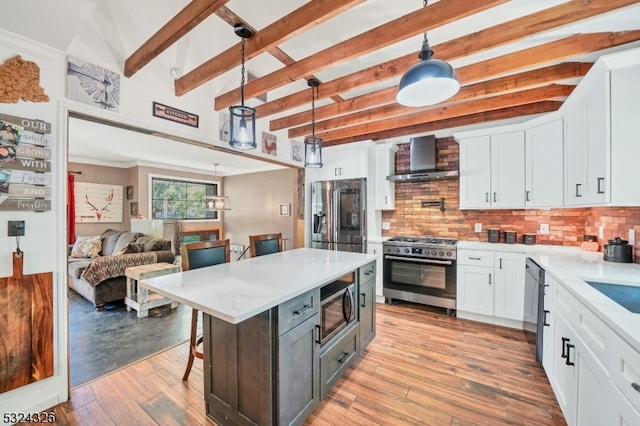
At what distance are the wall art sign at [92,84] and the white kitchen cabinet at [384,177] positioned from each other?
130 inches

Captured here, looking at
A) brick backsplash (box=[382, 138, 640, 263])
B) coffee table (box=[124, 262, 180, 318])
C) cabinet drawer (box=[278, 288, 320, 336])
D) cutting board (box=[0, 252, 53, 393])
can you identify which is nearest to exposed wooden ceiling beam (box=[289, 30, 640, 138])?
brick backsplash (box=[382, 138, 640, 263])

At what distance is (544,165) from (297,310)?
3.17 meters

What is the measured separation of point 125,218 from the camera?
20.3 ft

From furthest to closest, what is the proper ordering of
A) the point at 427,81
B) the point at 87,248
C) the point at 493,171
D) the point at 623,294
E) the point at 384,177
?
the point at 87,248 < the point at 384,177 < the point at 493,171 < the point at 623,294 < the point at 427,81

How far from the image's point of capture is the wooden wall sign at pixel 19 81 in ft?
5.32

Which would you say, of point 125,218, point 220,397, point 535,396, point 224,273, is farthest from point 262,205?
A: point 535,396

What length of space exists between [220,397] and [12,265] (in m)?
1.57

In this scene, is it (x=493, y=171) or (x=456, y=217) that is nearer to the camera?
(x=493, y=171)

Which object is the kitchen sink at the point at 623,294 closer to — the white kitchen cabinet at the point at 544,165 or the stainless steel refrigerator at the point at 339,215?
the white kitchen cabinet at the point at 544,165

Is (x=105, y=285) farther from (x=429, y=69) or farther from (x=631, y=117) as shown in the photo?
(x=631, y=117)

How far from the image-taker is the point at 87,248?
4.76 meters

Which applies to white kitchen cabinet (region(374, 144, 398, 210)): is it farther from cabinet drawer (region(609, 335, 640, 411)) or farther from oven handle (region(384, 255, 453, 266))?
cabinet drawer (region(609, 335, 640, 411))

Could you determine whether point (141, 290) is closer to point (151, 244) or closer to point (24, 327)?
point (151, 244)

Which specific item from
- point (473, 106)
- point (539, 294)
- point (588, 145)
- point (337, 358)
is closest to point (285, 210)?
point (473, 106)
